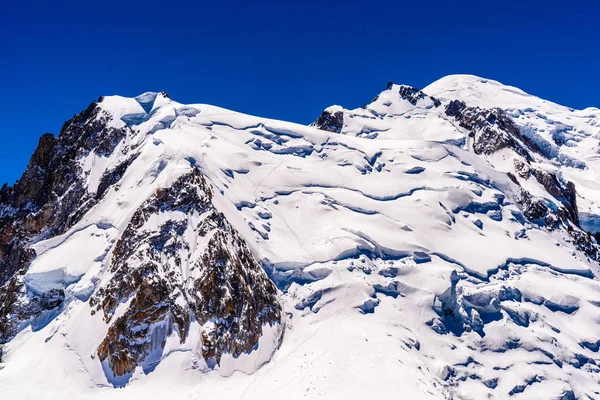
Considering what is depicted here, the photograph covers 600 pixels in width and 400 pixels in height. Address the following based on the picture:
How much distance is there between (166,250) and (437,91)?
482 ft

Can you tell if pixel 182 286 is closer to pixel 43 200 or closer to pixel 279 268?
pixel 279 268

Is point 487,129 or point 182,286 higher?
point 487,129

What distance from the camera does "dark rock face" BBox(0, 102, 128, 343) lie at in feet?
241

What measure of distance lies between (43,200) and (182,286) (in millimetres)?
50243

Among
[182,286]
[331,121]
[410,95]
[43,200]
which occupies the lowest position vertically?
[182,286]

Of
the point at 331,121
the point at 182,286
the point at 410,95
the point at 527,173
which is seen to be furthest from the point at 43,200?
the point at 527,173

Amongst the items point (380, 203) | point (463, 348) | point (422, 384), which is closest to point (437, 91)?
point (380, 203)

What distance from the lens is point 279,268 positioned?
75.2 m

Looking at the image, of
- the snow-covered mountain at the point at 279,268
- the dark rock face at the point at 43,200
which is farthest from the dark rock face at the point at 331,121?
the dark rock face at the point at 43,200

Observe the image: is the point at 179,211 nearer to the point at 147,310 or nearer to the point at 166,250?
the point at 166,250

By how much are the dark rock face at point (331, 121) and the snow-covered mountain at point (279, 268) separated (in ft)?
41.9

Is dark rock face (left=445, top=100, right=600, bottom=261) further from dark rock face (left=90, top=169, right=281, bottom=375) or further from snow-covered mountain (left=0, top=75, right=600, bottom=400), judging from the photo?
dark rock face (left=90, top=169, right=281, bottom=375)

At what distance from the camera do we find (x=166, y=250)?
2749 inches

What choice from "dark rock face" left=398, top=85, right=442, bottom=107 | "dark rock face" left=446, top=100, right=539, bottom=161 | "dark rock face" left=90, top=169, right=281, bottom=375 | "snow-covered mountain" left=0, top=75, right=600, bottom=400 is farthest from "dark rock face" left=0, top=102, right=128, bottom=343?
"dark rock face" left=446, top=100, right=539, bottom=161
